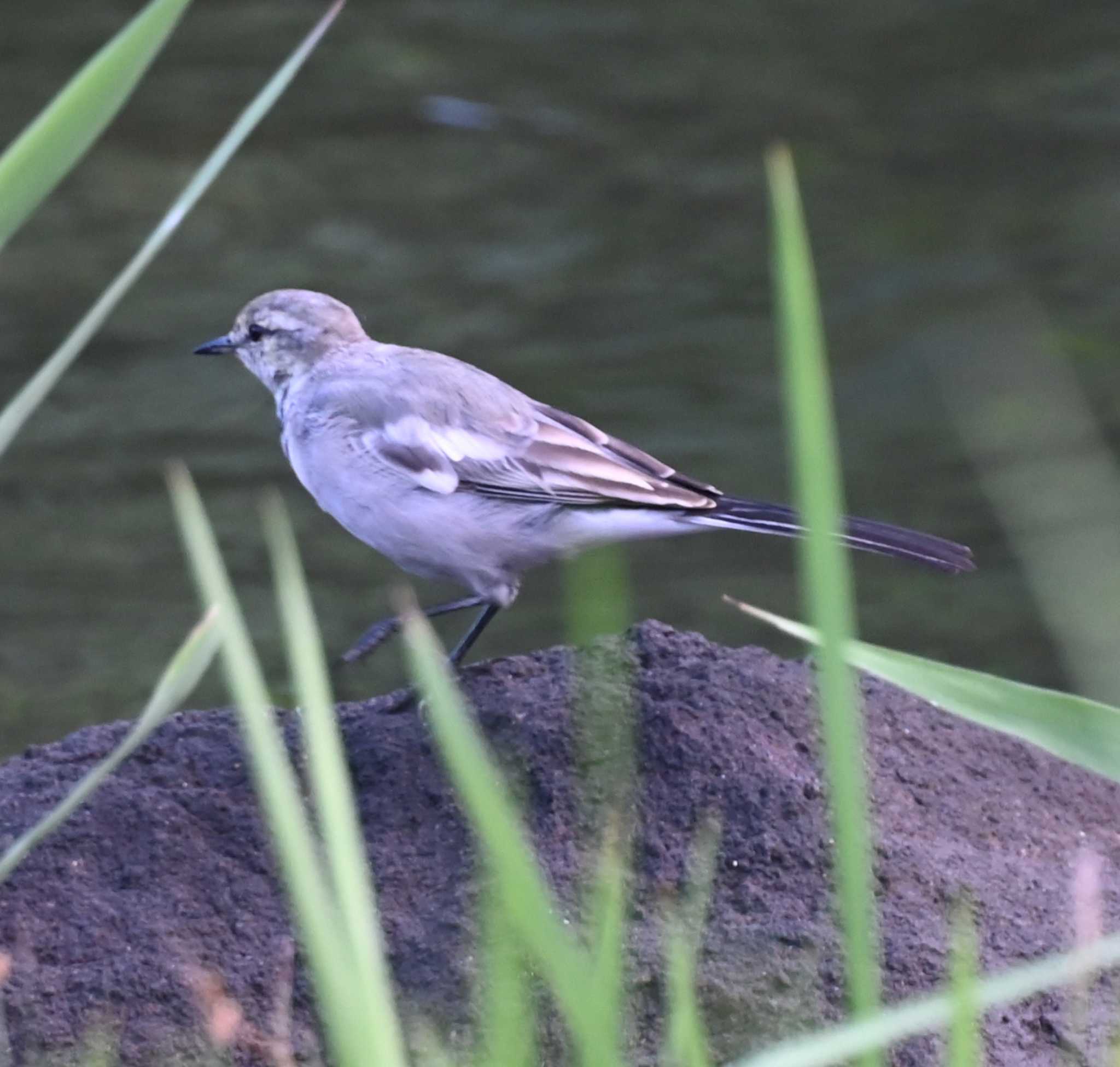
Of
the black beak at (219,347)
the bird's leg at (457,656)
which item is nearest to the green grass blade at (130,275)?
the bird's leg at (457,656)

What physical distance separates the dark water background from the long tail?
306cm

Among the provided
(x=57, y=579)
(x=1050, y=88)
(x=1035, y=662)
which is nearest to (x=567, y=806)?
(x=1035, y=662)

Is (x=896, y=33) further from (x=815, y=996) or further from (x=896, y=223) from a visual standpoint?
(x=815, y=996)

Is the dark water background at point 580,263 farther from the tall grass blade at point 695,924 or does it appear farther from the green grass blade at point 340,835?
the green grass blade at point 340,835

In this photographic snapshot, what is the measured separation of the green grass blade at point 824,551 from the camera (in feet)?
7.75

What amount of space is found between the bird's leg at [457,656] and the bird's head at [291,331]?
1.10 metres

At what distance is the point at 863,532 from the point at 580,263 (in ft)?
28.3

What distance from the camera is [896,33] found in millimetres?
17688

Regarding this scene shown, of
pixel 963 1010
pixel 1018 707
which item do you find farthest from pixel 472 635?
pixel 963 1010

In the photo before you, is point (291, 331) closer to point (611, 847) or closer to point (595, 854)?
point (595, 854)

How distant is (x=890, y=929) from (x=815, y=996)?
1.07ft

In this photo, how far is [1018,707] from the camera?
2850 mm

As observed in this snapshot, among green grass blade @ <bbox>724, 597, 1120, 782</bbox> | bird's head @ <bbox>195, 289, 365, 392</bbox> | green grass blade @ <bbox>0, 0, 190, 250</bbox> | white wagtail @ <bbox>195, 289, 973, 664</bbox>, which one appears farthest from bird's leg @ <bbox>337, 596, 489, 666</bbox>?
green grass blade @ <bbox>724, 597, 1120, 782</bbox>

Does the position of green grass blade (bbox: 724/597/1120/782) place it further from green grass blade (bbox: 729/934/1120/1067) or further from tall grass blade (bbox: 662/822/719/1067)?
tall grass blade (bbox: 662/822/719/1067)
